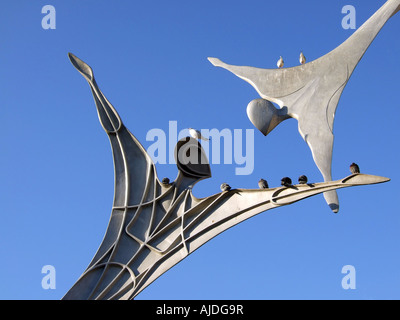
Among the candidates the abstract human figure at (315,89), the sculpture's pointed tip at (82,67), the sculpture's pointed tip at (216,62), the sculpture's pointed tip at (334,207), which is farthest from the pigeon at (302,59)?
the sculpture's pointed tip at (82,67)

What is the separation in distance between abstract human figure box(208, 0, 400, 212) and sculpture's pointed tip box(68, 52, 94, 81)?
4.25 m

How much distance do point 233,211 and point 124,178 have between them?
127 inches

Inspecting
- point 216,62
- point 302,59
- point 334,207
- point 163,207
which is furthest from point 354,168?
point 216,62

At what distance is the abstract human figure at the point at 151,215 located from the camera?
14.2m

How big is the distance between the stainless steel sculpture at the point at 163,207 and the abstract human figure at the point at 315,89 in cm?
3

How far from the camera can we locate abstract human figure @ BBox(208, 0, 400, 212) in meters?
14.6

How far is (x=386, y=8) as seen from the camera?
50.9 feet

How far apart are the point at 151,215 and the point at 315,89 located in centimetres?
516

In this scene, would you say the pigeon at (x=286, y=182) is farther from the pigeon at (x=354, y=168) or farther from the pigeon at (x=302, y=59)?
the pigeon at (x=302, y=59)

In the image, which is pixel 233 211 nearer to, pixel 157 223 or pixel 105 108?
pixel 157 223

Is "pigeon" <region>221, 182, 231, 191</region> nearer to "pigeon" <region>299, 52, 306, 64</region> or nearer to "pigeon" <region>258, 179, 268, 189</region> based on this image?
"pigeon" <region>258, 179, 268, 189</region>

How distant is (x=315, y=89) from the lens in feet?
49.4

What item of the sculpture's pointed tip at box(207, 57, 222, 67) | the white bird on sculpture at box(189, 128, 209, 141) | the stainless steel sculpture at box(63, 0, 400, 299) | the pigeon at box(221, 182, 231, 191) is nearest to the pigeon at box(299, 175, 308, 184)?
the stainless steel sculpture at box(63, 0, 400, 299)

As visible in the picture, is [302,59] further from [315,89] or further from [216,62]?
[216,62]
